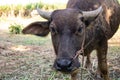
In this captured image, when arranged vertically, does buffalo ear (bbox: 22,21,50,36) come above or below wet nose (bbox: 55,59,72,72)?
above

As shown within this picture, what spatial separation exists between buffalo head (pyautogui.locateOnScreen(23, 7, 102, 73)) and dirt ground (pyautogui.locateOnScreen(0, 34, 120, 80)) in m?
1.50

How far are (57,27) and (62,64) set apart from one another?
62 cm

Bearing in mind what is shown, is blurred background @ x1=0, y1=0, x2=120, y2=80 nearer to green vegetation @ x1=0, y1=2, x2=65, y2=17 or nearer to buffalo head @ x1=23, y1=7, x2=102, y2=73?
buffalo head @ x1=23, y1=7, x2=102, y2=73

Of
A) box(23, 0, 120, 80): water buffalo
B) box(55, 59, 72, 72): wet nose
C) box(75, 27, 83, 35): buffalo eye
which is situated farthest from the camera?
box(75, 27, 83, 35): buffalo eye

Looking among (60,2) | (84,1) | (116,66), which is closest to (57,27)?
(84,1)

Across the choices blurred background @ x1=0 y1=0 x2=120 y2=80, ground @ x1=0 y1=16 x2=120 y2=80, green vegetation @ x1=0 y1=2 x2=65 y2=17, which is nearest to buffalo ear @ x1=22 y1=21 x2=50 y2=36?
blurred background @ x1=0 y1=0 x2=120 y2=80

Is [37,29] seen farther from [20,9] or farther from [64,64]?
[20,9]

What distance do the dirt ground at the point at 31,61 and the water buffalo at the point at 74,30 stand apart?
0.78 m

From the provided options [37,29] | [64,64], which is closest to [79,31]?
[64,64]

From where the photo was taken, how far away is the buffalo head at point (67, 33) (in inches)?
161

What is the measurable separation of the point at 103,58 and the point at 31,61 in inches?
81.2

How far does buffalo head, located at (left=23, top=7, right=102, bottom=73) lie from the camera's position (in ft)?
13.4

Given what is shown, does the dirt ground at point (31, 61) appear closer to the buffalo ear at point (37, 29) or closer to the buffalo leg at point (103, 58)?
the buffalo leg at point (103, 58)

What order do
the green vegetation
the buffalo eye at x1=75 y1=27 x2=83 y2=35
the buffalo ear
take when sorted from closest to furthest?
the buffalo eye at x1=75 y1=27 x2=83 y2=35, the buffalo ear, the green vegetation
